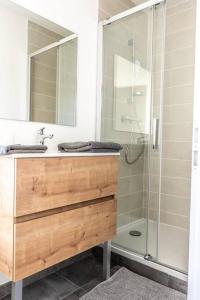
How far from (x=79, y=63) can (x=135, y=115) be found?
68 cm

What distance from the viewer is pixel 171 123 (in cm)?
243

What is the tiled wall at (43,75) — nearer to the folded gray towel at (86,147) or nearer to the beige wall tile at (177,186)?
the folded gray towel at (86,147)

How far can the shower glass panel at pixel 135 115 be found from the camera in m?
2.00

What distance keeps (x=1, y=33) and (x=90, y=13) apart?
37.2 inches

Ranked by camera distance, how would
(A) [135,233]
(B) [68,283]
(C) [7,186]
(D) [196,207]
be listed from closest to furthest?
(C) [7,186]
(D) [196,207]
(B) [68,283]
(A) [135,233]

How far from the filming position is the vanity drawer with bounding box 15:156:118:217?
1.11m

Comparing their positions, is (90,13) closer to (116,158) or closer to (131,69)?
(131,69)

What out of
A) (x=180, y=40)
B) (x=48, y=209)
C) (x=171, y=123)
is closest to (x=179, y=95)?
(x=171, y=123)

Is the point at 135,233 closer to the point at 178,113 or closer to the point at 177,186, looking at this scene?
the point at 177,186

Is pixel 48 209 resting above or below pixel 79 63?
below

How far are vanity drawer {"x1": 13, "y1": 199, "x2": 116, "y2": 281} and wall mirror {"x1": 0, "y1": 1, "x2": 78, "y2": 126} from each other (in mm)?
716

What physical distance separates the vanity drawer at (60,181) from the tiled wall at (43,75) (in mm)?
523

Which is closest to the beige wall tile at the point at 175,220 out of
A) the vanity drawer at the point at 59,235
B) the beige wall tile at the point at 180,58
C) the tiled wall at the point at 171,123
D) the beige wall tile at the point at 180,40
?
the tiled wall at the point at 171,123

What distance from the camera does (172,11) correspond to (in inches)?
94.7
